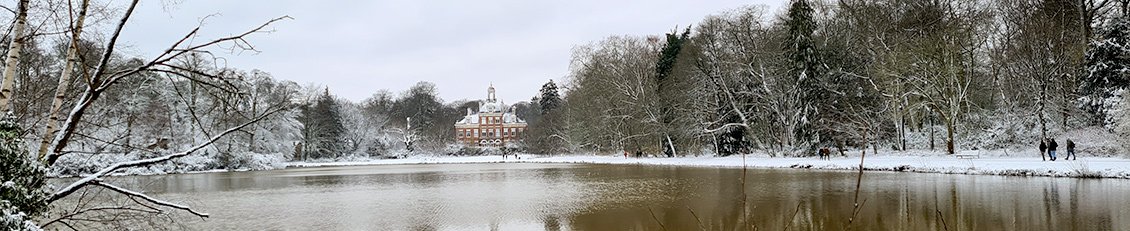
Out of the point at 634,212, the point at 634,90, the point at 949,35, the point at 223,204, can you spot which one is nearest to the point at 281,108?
the point at 634,212

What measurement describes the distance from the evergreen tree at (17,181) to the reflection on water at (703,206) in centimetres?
499

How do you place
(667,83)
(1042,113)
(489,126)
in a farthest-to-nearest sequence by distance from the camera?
(489,126) → (667,83) → (1042,113)

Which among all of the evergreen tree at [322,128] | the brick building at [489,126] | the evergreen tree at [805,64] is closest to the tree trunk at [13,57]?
the evergreen tree at [805,64]

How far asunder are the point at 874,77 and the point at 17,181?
3310cm

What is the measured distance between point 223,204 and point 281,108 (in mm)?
15009

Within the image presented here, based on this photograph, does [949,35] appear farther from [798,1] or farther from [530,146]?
[530,146]

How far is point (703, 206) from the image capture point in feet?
43.0

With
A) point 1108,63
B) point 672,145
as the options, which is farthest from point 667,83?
point 1108,63

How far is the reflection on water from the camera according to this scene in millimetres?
10133

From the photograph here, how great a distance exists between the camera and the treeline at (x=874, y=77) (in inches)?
1013

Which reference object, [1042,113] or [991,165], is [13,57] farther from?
[1042,113]

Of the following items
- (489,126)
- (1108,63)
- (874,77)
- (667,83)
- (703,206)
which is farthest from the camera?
(489,126)

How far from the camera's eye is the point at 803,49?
3244 cm

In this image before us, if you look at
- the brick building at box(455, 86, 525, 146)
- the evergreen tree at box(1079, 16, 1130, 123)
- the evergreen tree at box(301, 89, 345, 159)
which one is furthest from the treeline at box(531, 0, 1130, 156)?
the brick building at box(455, 86, 525, 146)
